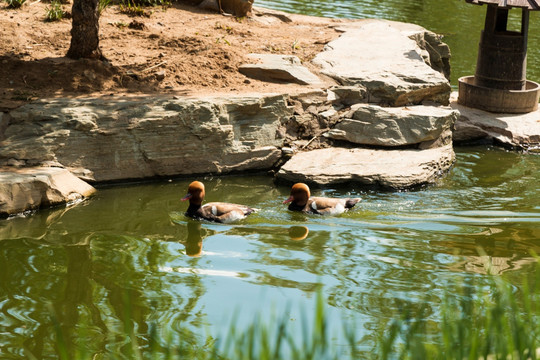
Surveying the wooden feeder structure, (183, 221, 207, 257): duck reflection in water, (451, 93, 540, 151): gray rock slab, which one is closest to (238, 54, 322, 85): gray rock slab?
(451, 93, 540, 151): gray rock slab

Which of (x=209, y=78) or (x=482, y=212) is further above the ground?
(x=209, y=78)

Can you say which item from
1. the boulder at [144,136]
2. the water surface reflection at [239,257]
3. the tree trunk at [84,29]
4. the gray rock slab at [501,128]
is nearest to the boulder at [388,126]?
the water surface reflection at [239,257]

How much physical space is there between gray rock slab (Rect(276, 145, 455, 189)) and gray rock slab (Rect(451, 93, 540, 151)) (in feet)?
5.31

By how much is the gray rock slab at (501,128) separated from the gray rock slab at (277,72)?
8.81ft

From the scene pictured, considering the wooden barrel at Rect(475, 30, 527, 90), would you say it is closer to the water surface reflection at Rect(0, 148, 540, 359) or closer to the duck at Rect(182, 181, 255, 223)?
the water surface reflection at Rect(0, 148, 540, 359)

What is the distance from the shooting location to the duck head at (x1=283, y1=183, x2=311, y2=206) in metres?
8.48

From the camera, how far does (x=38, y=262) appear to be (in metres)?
6.88

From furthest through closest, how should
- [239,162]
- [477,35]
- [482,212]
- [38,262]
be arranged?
[477,35] < [239,162] < [482,212] < [38,262]

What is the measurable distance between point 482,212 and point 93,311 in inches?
190

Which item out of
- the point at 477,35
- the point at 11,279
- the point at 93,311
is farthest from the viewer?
the point at 477,35

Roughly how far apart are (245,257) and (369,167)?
10.3ft

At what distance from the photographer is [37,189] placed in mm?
8375

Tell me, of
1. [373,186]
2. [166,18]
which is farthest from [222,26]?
[373,186]

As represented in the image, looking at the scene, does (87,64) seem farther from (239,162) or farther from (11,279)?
(11,279)
